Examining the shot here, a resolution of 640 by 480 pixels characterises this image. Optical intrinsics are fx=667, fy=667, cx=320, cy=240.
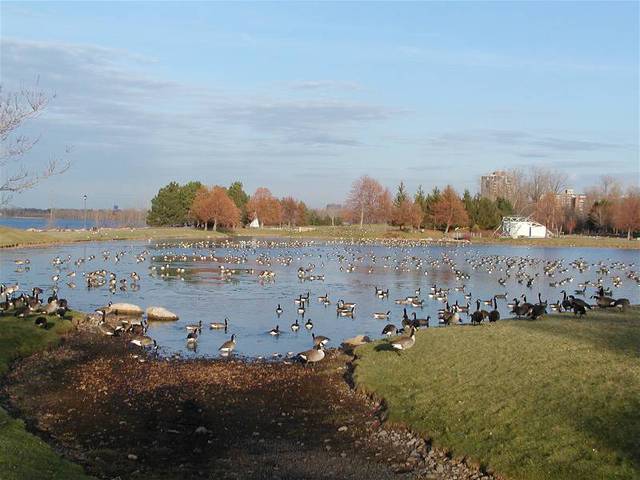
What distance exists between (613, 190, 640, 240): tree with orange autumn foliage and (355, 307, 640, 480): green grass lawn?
117m

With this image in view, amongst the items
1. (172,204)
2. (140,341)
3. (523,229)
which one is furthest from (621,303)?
(172,204)

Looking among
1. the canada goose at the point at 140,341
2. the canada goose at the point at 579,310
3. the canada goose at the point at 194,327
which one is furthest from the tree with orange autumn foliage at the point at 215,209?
the canada goose at the point at 579,310

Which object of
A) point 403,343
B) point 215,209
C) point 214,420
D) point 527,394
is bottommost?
point 214,420

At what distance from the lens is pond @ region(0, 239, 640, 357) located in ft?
104

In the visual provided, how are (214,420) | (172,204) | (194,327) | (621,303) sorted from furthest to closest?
1. (172,204)
2. (194,327)
3. (621,303)
4. (214,420)

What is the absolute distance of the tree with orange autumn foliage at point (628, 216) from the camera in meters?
128

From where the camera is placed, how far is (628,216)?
129m

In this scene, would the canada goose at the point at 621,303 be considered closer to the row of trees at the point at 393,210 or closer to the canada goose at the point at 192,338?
the canada goose at the point at 192,338

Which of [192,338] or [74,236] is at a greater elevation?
[74,236]

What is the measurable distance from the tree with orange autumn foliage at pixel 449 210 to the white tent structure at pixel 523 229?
859 centimetres

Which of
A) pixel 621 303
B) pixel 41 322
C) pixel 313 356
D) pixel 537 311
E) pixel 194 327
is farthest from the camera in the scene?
pixel 194 327

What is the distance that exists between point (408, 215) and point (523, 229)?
22736mm

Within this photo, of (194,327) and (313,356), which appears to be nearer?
(313,356)

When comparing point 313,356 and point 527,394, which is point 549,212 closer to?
point 313,356
